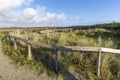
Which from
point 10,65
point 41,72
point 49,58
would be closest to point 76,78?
point 41,72

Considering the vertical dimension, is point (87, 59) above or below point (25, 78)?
above

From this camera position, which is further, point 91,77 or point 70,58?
point 70,58

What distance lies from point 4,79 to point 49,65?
2.01m

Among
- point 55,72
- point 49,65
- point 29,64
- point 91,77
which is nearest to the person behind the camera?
point 91,77

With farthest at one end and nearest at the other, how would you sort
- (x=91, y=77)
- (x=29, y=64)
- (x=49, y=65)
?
(x=29, y=64) → (x=49, y=65) → (x=91, y=77)

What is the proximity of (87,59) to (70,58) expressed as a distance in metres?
0.87

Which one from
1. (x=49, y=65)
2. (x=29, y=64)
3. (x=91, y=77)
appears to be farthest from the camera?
(x=29, y=64)

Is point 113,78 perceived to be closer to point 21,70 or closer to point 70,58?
point 70,58

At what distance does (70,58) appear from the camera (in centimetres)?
882

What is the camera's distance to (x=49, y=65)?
8648 mm

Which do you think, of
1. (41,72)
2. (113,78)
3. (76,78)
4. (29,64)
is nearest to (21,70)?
(29,64)

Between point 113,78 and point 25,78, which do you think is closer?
point 113,78

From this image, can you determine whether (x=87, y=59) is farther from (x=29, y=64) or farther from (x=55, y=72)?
(x=29, y=64)

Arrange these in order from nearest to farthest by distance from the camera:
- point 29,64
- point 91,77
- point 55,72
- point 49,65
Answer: point 91,77
point 55,72
point 49,65
point 29,64
